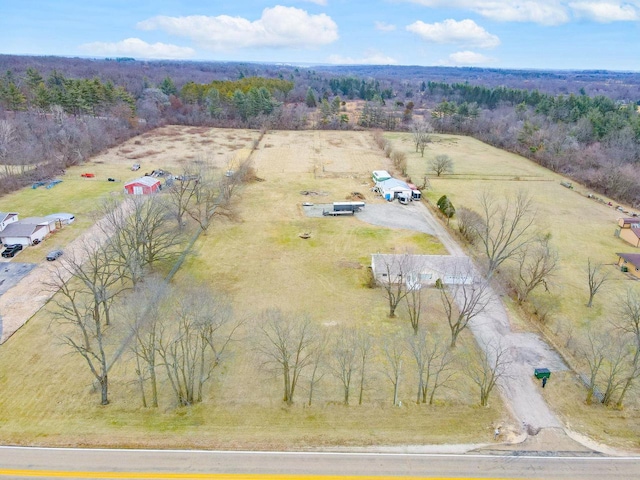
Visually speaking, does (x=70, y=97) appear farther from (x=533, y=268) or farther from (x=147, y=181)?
(x=533, y=268)

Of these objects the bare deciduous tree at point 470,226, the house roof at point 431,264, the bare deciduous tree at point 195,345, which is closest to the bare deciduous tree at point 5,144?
the bare deciduous tree at point 195,345

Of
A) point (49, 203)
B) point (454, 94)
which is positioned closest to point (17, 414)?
point (49, 203)

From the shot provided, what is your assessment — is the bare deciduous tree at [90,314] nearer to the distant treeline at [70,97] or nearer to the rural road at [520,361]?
the rural road at [520,361]

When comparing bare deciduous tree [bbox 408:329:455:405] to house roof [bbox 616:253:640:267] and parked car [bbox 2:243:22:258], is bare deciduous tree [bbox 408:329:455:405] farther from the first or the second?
parked car [bbox 2:243:22:258]

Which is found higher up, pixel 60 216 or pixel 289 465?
pixel 60 216

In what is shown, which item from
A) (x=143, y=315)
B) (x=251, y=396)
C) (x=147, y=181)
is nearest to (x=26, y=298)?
(x=143, y=315)

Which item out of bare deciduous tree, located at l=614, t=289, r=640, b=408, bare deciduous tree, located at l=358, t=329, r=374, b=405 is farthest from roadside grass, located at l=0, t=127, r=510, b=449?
bare deciduous tree, located at l=614, t=289, r=640, b=408
